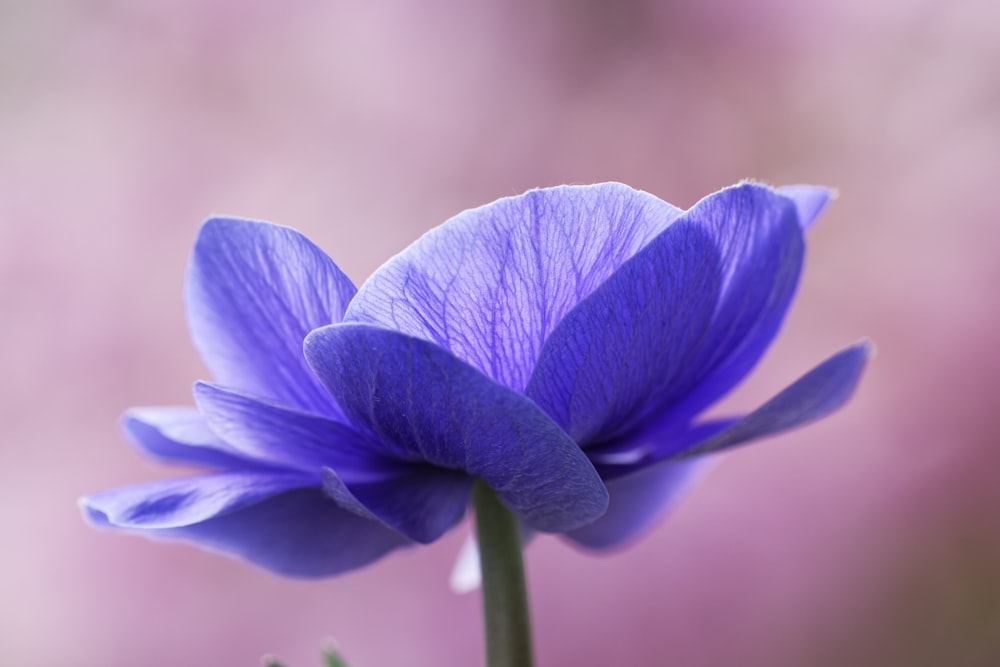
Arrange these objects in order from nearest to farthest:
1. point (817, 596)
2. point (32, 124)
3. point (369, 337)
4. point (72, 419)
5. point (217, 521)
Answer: point (369, 337) → point (217, 521) → point (817, 596) → point (72, 419) → point (32, 124)

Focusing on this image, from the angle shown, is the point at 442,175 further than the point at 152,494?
Yes

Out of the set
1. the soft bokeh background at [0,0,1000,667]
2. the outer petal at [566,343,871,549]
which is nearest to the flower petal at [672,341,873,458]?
the outer petal at [566,343,871,549]

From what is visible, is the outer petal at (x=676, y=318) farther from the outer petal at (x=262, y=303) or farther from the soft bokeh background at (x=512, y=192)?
the soft bokeh background at (x=512, y=192)

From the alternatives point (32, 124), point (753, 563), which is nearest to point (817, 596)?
point (753, 563)

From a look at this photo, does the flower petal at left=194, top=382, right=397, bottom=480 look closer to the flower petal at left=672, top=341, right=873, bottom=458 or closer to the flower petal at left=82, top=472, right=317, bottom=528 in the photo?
the flower petal at left=82, top=472, right=317, bottom=528

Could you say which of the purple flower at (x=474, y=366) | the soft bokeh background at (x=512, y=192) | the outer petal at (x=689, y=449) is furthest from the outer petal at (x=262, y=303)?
the soft bokeh background at (x=512, y=192)

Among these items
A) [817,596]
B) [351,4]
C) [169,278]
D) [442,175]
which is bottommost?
[817,596]

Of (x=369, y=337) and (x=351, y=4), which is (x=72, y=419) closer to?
(x=351, y=4)
